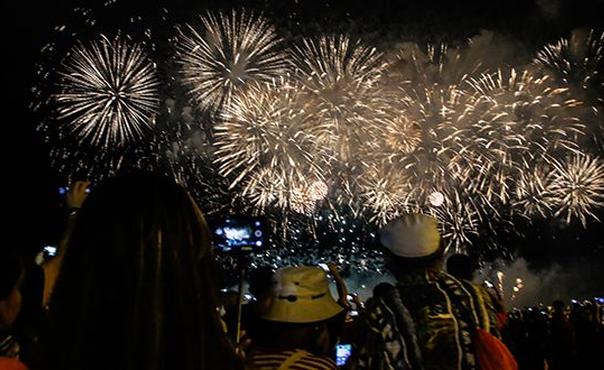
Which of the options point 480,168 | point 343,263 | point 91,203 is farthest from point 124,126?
point 343,263

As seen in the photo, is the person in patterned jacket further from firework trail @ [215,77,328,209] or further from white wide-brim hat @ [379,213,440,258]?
firework trail @ [215,77,328,209]

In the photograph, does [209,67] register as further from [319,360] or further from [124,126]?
[319,360]

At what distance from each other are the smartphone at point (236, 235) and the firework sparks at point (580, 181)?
16.8 m

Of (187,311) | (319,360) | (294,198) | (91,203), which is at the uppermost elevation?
(294,198)

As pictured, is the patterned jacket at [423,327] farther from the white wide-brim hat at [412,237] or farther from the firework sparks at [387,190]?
the firework sparks at [387,190]

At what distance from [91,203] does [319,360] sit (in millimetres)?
1454

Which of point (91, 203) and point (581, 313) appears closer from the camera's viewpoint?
point (91, 203)

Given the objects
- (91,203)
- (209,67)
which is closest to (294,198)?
(209,67)

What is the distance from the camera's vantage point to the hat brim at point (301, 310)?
3115 millimetres

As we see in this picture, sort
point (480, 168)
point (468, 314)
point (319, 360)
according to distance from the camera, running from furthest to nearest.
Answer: point (480, 168)
point (468, 314)
point (319, 360)

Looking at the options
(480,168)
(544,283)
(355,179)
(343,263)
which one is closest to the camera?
(480,168)

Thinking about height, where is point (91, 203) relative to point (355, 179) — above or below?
below

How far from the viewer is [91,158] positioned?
67.7ft

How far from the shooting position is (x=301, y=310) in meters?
3.18
